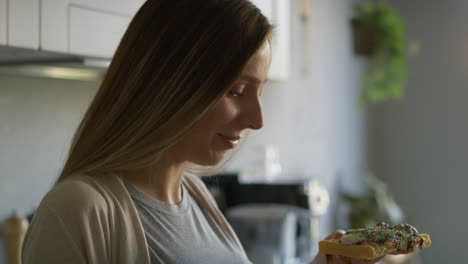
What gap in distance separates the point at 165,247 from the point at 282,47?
4.09ft

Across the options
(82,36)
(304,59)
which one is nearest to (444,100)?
(304,59)

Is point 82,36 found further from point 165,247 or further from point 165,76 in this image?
point 165,247

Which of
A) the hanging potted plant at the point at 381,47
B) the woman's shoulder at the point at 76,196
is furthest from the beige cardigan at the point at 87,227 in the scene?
the hanging potted plant at the point at 381,47

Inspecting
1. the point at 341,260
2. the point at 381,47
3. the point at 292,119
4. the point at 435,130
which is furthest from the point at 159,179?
the point at 435,130

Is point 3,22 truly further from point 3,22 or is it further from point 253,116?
point 253,116

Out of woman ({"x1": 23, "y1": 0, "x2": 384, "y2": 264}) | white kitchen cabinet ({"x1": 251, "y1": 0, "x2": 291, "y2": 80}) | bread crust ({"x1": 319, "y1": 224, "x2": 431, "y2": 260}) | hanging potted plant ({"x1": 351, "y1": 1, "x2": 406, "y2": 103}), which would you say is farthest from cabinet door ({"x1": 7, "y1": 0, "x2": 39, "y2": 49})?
hanging potted plant ({"x1": 351, "y1": 1, "x2": 406, "y2": 103})

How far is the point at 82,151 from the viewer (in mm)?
1060

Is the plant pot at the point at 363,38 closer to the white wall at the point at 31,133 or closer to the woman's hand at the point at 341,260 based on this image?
the white wall at the point at 31,133

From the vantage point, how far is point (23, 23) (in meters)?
1.26

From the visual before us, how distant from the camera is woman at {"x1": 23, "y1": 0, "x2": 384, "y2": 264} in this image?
1.02m

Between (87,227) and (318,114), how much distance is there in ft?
8.08

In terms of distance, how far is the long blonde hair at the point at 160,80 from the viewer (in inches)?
41.1

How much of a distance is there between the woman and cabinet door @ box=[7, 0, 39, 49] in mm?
258

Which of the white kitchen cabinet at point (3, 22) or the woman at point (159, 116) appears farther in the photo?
the white kitchen cabinet at point (3, 22)
